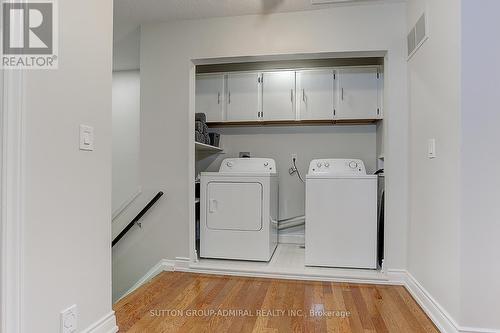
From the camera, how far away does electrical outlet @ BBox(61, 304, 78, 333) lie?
1.48 m

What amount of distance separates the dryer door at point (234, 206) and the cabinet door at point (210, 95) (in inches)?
36.7

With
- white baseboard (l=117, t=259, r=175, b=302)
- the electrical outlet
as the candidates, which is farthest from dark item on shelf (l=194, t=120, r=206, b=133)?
the electrical outlet

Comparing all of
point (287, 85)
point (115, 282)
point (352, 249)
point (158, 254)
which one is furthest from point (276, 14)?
point (115, 282)

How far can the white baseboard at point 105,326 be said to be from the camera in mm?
1674

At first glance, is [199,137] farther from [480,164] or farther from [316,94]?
[480,164]

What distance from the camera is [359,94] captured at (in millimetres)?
3312

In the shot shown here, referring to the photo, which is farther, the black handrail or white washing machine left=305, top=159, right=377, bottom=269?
the black handrail

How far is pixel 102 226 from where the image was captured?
5.78 ft

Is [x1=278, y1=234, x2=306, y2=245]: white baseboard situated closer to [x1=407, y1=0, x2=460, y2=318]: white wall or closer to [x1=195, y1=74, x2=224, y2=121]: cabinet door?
[x1=407, y1=0, x2=460, y2=318]: white wall

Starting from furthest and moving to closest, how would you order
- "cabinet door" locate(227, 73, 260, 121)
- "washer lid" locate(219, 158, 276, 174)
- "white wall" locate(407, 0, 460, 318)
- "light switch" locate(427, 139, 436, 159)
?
1. "washer lid" locate(219, 158, 276, 174)
2. "cabinet door" locate(227, 73, 260, 121)
3. "light switch" locate(427, 139, 436, 159)
4. "white wall" locate(407, 0, 460, 318)

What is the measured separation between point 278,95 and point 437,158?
1900 mm

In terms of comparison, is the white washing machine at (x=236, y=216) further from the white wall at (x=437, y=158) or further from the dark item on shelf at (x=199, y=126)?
the white wall at (x=437, y=158)

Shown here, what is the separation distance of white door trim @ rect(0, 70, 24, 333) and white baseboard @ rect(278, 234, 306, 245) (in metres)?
2.98

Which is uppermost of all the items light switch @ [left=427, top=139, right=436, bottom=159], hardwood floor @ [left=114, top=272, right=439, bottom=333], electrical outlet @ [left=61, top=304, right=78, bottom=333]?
light switch @ [left=427, top=139, right=436, bottom=159]
